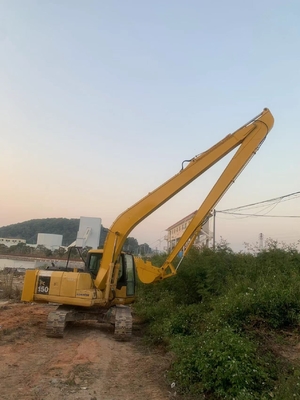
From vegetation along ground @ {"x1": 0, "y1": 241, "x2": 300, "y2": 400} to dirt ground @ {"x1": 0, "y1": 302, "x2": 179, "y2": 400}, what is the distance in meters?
0.02

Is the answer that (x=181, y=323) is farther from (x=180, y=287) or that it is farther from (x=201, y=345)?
(x=180, y=287)

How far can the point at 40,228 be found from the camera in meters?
121

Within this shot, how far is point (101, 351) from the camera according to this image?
813 cm

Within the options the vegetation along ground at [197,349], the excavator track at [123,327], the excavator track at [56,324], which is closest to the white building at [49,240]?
the vegetation along ground at [197,349]

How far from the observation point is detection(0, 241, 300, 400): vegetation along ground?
5.36 meters

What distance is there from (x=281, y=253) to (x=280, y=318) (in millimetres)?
3947

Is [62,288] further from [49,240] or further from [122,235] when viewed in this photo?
[49,240]

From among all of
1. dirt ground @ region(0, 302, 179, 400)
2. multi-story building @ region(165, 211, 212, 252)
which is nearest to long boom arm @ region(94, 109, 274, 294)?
dirt ground @ region(0, 302, 179, 400)

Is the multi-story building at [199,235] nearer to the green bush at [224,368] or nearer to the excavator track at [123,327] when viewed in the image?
the excavator track at [123,327]

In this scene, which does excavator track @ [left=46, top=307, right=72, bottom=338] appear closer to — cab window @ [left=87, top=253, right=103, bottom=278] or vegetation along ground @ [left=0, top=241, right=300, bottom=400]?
vegetation along ground @ [left=0, top=241, right=300, bottom=400]

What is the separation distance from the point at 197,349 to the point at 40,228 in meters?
121

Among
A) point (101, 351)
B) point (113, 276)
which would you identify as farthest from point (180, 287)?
point (101, 351)

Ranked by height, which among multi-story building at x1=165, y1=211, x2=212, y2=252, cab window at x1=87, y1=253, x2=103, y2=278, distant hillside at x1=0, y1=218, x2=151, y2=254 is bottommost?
cab window at x1=87, y1=253, x2=103, y2=278

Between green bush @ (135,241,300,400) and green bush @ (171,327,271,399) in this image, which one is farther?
green bush @ (135,241,300,400)
